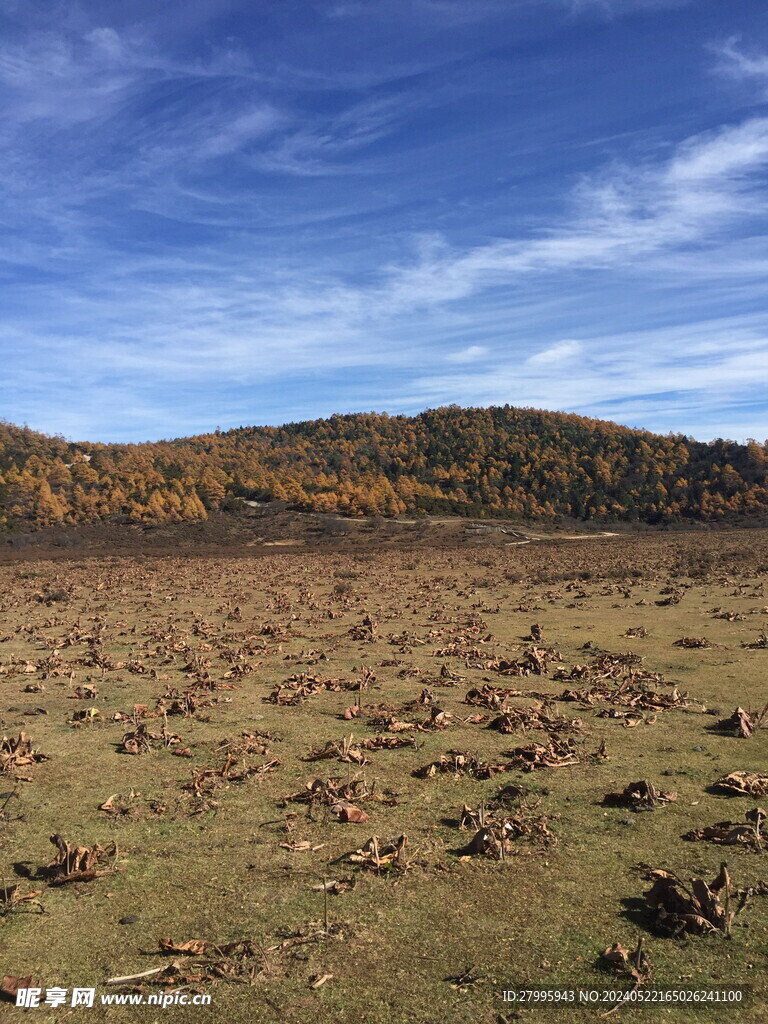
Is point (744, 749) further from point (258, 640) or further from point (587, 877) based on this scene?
point (258, 640)

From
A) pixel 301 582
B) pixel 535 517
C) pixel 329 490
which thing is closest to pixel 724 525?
pixel 535 517

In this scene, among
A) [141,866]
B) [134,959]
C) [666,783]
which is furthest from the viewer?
[666,783]

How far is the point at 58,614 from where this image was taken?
81.0 feet

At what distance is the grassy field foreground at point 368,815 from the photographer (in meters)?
5.14

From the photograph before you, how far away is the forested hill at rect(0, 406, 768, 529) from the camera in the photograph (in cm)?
10550

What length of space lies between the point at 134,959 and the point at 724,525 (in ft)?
357

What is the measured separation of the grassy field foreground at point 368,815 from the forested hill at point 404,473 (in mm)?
80813

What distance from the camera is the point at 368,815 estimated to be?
7.82 meters

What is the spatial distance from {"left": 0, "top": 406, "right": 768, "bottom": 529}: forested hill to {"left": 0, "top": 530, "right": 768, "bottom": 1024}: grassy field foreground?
80.8 metres

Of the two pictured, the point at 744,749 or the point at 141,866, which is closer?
the point at 141,866
